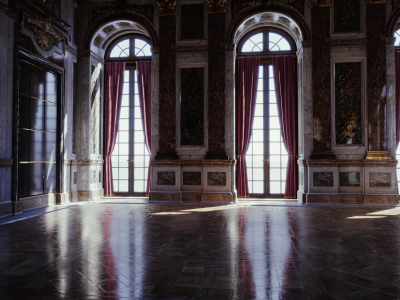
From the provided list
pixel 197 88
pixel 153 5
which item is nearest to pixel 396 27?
pixel 197 88

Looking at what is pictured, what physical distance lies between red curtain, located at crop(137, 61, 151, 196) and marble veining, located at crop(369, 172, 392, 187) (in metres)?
6.03

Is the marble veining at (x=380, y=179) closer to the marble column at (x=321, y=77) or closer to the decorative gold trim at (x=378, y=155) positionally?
the decorative gold trim at (x=378, y=155)

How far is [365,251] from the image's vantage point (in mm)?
4527

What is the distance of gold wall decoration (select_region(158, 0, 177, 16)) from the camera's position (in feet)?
33.2

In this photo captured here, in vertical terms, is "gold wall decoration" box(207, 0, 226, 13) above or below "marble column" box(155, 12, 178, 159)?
above

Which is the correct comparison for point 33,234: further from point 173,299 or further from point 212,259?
point 173,299

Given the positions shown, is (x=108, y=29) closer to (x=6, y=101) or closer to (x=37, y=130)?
(x=37, y=130)

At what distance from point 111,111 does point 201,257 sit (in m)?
7.89

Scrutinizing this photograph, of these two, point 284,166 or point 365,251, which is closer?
point 365,251

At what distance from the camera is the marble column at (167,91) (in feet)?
33.2

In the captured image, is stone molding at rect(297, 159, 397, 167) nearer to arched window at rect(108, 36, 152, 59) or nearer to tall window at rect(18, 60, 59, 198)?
arched window at rect(108, 36, 152, 59)

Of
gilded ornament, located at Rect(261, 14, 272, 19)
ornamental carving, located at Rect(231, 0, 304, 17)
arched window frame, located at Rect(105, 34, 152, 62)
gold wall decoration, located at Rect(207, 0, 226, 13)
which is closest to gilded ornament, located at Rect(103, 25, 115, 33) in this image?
arched window frame, located at Rect(105, 34, 152, 62)

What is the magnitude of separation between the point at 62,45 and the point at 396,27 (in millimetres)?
8964

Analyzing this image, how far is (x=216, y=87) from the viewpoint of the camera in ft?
32.8
